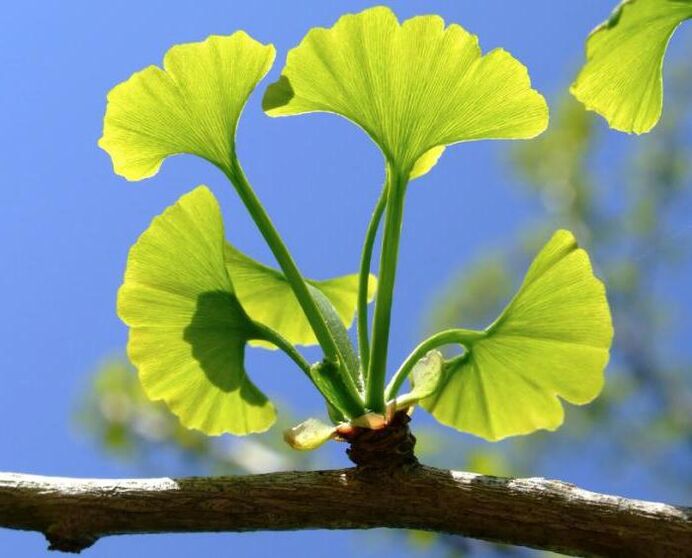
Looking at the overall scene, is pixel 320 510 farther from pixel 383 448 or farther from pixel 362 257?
pixel 362 257

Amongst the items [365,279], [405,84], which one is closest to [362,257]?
[365,279]

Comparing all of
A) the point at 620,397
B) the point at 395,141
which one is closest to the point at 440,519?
Result: the point at 395,141

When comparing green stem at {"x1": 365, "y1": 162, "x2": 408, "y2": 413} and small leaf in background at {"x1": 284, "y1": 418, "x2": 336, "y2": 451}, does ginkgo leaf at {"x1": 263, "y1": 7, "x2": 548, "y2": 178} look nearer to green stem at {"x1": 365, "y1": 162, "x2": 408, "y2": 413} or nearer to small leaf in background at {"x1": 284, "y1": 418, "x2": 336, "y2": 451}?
green stem at {"x1": 365, "y1": 162, "x2": 408, "y2": 413}

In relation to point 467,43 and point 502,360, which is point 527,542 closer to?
point 502,360

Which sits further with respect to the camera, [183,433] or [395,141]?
[183,433]

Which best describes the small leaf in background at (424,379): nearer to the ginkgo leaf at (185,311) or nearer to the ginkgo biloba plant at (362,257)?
the ginkgo biloba plant at (362,257)

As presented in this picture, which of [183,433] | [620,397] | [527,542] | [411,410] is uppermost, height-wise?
[620,397]
